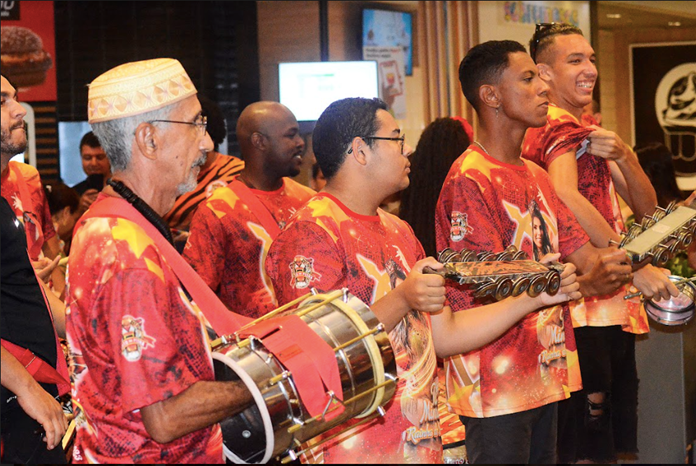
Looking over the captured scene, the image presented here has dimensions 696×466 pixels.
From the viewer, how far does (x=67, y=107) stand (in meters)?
9.01

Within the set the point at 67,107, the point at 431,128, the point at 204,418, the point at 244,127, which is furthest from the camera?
the point at 67,107

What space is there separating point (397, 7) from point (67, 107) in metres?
3.72

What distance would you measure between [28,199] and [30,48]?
497 cm

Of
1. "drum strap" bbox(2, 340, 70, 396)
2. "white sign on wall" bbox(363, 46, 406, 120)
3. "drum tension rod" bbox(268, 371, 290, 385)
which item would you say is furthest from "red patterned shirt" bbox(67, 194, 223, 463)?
"white sign on wall" bbox(363, 46, 406, 120)

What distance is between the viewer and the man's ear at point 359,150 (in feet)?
9.66

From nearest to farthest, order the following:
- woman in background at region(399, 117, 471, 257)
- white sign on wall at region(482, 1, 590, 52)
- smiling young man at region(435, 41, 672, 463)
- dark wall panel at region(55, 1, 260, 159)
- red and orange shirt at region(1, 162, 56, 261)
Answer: smiling young man at region(435, 41, 672, 463) < red and orange shirt at region(1, 162, 56, 261) < woman in background at region(399, 117, 471, 257) < dark wall panel at region(55, 1, 260, 159) < white sign on wall at region(482, 1, 590, 52)

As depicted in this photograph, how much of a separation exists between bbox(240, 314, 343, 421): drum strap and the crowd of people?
3 cm

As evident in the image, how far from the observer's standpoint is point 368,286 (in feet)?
9.16

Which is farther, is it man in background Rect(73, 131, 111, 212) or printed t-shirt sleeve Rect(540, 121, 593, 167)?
man in background Rect(73, 131, 111, 212)

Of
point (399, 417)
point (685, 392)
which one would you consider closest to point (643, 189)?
point (685, 392)

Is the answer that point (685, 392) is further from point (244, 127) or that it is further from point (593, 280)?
point (244, 127)

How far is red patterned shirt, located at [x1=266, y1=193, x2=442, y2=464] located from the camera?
2.72m

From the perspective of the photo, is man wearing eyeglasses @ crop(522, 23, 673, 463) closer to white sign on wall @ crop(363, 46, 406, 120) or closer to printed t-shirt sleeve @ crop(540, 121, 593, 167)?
printed t-shirt sleeve @ crop(540, 121, 593, 167)

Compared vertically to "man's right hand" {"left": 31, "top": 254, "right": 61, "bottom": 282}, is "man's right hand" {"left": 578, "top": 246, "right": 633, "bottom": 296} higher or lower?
lower
